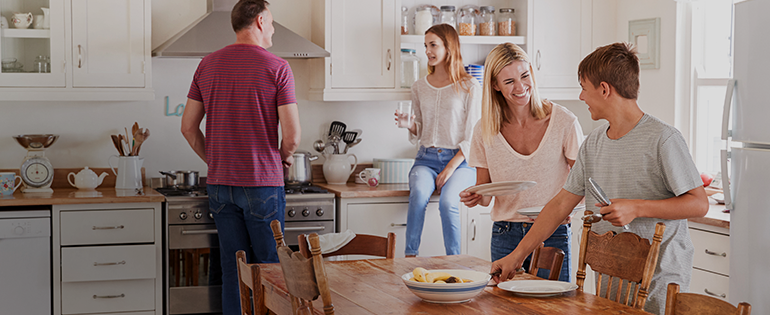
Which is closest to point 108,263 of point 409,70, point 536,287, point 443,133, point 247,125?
point 247,125

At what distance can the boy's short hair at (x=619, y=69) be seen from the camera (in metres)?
1.90

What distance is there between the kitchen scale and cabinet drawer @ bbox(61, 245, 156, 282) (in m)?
0.48

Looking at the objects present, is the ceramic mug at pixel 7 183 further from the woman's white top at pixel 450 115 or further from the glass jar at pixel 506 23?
the glass jar at pixel 506 23

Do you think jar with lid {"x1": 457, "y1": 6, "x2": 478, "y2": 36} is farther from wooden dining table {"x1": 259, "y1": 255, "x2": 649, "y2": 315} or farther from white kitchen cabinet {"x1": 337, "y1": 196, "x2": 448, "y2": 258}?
wooden dining table {"x1": 259, "y1": 255, "x2": 649, "y2": 315}

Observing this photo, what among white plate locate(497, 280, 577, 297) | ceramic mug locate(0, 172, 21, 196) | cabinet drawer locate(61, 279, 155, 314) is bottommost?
cabinet drawer locate(61, 279, 155, 314)

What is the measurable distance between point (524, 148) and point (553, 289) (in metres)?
0.70

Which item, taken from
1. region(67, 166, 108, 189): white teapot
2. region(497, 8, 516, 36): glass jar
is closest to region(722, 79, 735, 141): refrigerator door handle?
region(497, 8, 516, 36): glass jar

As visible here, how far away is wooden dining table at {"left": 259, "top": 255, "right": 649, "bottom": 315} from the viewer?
1677mm

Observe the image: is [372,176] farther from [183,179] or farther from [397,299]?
[397,299]

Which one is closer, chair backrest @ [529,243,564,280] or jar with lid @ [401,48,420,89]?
chair backrest @ [529,243,564,280]

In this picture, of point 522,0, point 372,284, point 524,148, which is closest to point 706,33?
point 522,0

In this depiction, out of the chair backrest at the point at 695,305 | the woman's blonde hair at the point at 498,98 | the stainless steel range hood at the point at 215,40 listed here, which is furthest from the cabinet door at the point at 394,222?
the chair backrest at the point at 695,305

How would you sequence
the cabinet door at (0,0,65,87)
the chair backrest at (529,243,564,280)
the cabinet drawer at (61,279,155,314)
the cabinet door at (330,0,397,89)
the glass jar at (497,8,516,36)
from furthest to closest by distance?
the glass jar at (497,8,516,36)
the cabinet door at (330,0,397,89)
the cabinet door at (0,0,65,87)
the cabinet drawer at (61,279,155,314)
the chair backrest at (529,243,564,280)

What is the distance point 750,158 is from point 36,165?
3.21m
